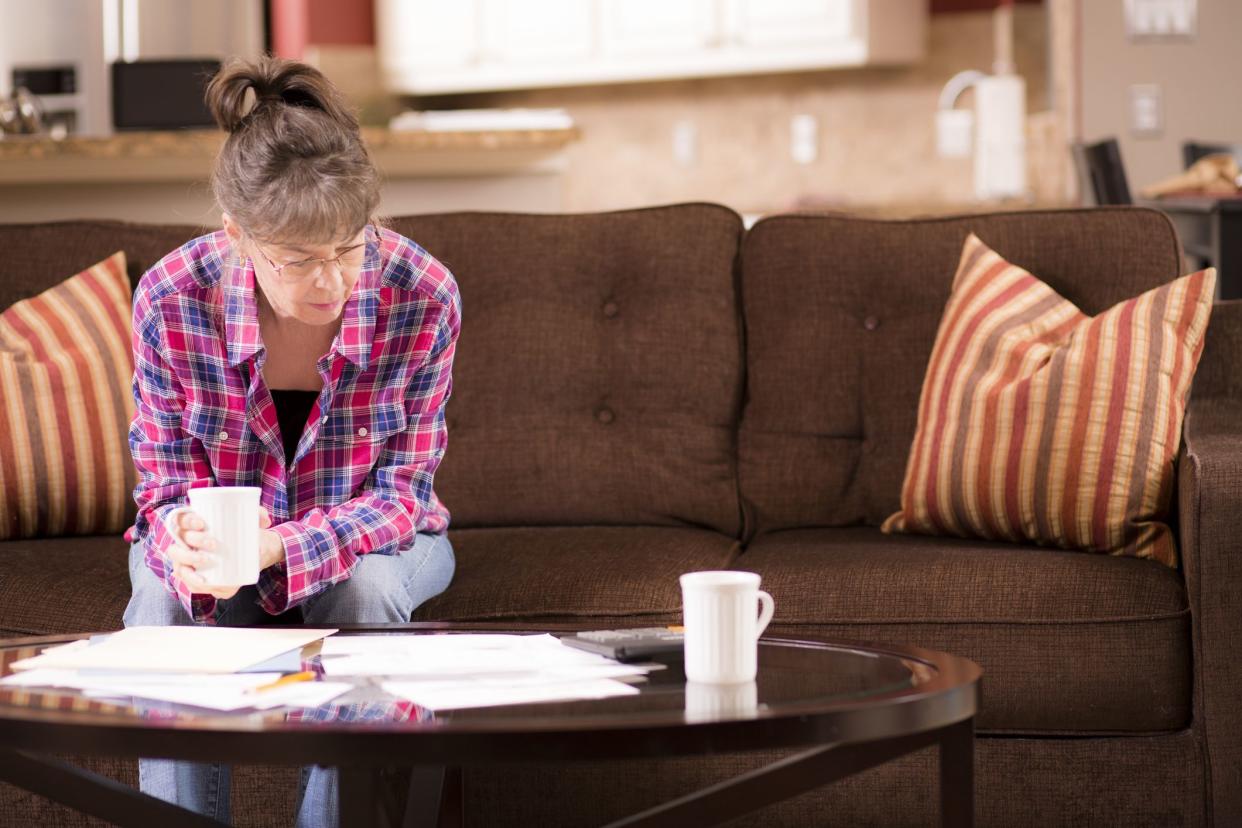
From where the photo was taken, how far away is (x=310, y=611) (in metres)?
1.87

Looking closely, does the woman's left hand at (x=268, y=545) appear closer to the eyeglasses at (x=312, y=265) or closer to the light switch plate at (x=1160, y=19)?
the eyeglasses at (x=312, y=265)

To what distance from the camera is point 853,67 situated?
663cm

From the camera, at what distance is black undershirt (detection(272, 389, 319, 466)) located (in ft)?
6.39

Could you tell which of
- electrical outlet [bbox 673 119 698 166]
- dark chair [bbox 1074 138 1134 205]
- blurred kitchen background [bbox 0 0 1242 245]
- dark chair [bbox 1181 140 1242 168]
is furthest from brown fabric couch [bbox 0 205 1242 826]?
electrical outlet [bbox 673 119 698 166]

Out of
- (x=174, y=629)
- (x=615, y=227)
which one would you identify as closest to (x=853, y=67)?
(x=615, y=227)

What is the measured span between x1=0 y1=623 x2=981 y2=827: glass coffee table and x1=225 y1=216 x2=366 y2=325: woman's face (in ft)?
1.30

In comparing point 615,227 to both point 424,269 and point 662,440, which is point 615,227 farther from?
point 424,269

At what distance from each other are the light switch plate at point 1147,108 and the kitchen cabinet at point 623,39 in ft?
4.29

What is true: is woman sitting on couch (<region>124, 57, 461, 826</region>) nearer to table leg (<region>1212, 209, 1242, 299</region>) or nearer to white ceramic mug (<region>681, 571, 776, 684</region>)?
white ceramic mug (<region>681, 571, 776, 684</region>)

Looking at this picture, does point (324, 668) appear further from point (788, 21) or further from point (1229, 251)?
point (788, 21)

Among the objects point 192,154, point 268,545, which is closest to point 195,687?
point 268,545

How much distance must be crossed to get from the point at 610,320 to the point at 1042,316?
714 mm

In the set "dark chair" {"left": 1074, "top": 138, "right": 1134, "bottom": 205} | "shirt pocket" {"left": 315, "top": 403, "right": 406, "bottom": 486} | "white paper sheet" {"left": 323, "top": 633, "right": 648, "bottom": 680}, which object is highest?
"dark chair" {"left": 1074, "top": 138, "right": 1134, "bottom": 205}

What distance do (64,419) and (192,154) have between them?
1.69m
